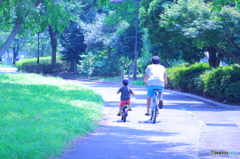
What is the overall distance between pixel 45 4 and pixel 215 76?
10.6 meters

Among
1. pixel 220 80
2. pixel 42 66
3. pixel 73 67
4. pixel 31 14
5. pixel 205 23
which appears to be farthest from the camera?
pixel 73 67

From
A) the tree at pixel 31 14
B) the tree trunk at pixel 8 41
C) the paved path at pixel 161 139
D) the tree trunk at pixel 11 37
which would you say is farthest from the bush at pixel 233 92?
the tree trunk at pixel 8 41

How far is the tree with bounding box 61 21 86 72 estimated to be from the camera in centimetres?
5253

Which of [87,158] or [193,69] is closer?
[87,158]

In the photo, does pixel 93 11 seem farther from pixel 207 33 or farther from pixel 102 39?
pixel 207 33

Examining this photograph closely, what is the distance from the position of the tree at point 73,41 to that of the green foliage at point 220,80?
3431cm

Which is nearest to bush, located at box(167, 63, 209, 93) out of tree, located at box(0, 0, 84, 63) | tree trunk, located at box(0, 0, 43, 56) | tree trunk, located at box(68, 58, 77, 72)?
tree, located at box(0, 0, 84, 63)

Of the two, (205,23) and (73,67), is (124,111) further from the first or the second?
(73,67)

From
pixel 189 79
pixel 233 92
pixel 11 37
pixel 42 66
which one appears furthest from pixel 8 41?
pixel 42 66

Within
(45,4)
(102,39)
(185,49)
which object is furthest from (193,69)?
(102,39)

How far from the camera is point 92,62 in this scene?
1889 inches

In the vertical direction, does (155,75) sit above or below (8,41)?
below

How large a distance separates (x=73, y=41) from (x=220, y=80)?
118ft

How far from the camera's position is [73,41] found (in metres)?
52.7
